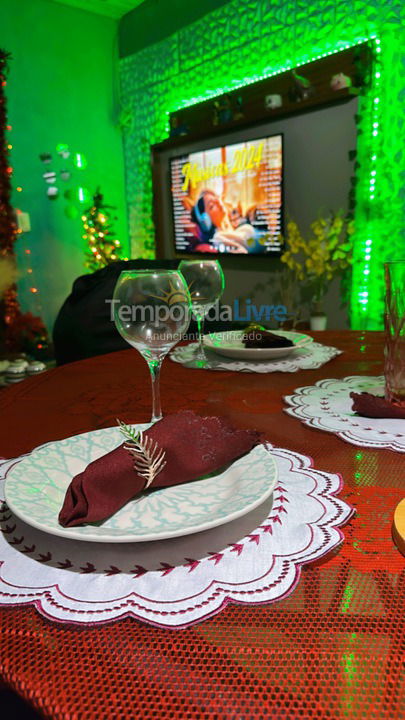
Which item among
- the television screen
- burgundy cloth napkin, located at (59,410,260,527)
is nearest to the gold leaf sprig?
burgundy cloth napkin, located at (59,410,260,527)

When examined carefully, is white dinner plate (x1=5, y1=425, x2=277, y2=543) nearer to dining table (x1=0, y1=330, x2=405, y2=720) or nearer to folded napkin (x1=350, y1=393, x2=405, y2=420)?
dining table (x1=0, y1=330, x2=405, y2=720)

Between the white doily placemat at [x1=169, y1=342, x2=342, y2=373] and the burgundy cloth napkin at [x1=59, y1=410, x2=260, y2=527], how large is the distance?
0.47 m

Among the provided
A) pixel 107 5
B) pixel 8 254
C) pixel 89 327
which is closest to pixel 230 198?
pixel 8 254

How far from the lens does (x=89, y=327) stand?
1904mm

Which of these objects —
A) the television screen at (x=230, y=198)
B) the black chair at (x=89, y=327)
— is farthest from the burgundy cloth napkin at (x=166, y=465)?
the television screen at (x=230, y=198)

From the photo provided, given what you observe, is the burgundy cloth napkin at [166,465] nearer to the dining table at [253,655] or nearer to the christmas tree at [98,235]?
the dining table at [253,655]

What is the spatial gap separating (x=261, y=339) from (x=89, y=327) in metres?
0.96

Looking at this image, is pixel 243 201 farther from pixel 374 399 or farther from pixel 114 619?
pixel 114 619

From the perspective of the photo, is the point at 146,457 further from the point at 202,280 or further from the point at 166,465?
the point at 202,280

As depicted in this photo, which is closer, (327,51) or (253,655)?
(253,655)

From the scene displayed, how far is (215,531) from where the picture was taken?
1.45 ft

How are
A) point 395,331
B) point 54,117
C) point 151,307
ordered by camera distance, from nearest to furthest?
point 151,307 → point 395,331 → point 54,117

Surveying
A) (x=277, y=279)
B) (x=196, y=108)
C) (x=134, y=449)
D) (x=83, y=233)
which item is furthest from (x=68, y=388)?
(x=83, y=233)

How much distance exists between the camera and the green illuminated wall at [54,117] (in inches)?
187
